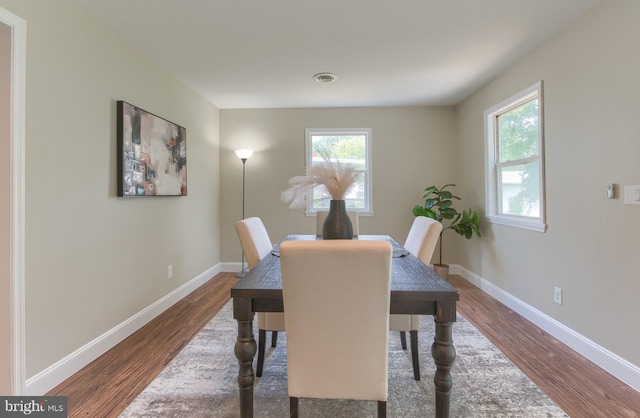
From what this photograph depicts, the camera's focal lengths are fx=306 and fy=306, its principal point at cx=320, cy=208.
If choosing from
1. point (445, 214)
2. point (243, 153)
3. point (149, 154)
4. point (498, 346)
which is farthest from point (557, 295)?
point (243, 153)

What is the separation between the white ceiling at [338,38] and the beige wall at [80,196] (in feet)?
0.97

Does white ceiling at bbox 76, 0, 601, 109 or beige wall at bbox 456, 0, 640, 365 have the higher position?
white ceiling at bbox 76, 0, 601, 109

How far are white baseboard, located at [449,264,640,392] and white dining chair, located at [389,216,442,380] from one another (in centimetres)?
120

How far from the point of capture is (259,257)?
201 cm

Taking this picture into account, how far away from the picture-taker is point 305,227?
14.4ft

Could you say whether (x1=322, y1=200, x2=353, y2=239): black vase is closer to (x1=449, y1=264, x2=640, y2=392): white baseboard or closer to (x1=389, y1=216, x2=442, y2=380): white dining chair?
(x1=389, y1=216, x2=442, y2=380): white dining chair

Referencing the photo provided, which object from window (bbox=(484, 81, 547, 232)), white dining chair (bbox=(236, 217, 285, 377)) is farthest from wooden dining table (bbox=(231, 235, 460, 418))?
→ window (bbox=(484, 81, 547, 232))

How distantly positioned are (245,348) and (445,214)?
10.3 feet

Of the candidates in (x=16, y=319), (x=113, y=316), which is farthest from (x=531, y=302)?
(x=16, y=319)

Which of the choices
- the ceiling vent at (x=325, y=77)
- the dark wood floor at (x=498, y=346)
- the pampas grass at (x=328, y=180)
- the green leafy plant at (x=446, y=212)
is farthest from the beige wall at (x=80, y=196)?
the green leafy plant at (x=446, y=212)

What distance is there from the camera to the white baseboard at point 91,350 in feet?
5.56

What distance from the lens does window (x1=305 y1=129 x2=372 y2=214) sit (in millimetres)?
4340

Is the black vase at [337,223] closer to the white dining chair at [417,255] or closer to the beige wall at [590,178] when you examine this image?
the white dining chair at [417,255]

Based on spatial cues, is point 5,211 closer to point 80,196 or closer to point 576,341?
point 80,196
